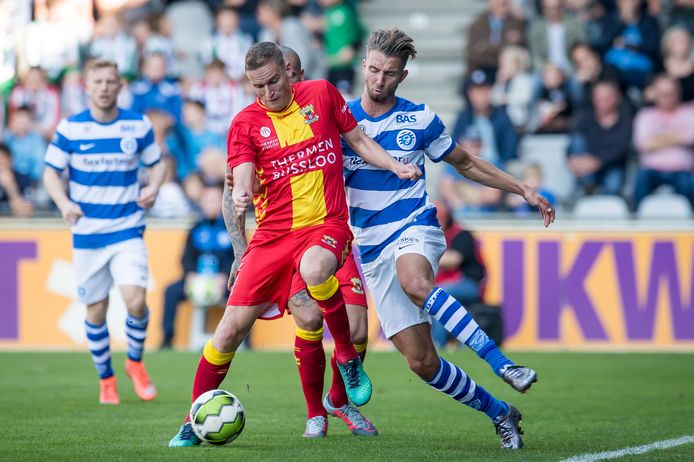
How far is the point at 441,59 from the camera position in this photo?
68.4 feet

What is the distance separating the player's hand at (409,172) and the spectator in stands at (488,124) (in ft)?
32.4

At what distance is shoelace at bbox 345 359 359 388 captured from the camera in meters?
7.34

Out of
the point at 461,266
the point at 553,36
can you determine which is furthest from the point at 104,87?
the point at 553,36

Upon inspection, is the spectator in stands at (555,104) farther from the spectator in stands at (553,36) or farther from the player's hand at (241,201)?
the player's hand at (241,201)

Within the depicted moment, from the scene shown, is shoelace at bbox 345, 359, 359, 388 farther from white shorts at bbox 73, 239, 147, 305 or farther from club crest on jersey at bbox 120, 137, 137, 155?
club crest on jersey at bbox 120, 137, 137, 155

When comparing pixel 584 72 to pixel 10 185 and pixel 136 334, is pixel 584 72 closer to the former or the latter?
pixel 10 185

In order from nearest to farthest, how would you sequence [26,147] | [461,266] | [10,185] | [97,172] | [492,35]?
[97,172]
[461,266]
[10,185]
[26,147]
[492,35]

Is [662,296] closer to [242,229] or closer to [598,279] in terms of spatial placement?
[598,279]

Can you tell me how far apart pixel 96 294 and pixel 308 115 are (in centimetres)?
373

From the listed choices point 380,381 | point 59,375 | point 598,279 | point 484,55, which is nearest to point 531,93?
point 484,55

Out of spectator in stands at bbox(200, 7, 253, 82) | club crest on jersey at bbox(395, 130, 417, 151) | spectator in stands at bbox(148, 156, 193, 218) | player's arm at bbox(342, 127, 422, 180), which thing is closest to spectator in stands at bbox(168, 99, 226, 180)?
spectator in stands at bbox(148, 156, 193, 218)

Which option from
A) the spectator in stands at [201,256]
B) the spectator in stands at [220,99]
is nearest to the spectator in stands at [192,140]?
the spectator in stands at [220,99]

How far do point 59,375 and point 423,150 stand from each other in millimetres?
5967

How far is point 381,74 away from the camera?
24.6 feet
